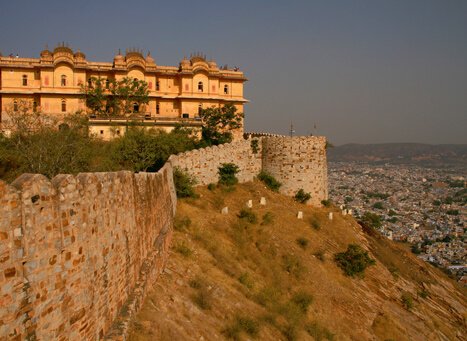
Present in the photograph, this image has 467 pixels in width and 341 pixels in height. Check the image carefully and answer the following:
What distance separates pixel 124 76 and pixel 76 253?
3057 cm

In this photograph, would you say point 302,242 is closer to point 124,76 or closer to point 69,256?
point 69,256

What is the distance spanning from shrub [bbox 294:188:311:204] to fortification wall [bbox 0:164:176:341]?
18.3m

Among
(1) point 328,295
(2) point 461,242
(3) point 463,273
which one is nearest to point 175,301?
(1) point 328,295

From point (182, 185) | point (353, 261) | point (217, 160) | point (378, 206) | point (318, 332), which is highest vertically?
point (217, 160)

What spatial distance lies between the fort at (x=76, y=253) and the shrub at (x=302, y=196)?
52.8ft

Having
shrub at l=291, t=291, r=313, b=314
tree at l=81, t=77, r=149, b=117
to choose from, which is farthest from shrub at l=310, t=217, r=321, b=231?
tree at l=81, t=77, r=149, b=117

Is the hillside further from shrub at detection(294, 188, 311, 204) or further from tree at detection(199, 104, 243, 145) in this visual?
tree at detection(199, 104, 243, 145)

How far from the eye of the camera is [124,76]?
34.9m

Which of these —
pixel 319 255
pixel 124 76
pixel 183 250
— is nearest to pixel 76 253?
pixel 183 250

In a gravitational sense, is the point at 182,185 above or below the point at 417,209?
above

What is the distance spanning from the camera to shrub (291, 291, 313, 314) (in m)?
16.2

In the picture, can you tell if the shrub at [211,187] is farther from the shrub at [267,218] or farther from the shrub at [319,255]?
the shrub at [319,255]

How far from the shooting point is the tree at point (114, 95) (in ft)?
108

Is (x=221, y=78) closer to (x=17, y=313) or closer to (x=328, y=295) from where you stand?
(x=328, y=295)
